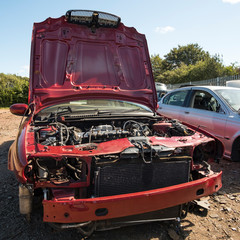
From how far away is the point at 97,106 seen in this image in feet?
11.5

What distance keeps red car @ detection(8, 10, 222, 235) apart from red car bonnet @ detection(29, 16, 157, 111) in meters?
0.02

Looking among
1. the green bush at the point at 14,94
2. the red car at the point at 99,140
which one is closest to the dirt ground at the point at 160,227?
the red car at the point at 99,140

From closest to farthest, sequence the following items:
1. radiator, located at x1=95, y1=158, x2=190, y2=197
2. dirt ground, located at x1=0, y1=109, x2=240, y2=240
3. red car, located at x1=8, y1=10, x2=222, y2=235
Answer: red car, located at x1=8, y1=10, x2=222, y2=235 < radiator, located at x1=95, y1=158, x2=190, y2=197 < dirt ground, located at x1=0, y1=109, x2=240, y2=240

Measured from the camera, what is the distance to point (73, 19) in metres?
3.55

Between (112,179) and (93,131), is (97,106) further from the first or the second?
(112,179)

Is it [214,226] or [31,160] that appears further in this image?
[214,226]

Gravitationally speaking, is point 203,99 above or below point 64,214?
above

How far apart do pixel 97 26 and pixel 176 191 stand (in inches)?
123

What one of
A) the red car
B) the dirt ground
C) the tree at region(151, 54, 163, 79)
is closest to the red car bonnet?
the red car

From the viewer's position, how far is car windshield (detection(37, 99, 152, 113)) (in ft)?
10.7

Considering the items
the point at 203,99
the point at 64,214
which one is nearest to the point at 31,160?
the point at 64,214

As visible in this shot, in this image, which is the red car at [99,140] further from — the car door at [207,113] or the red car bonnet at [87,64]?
the car door at [207,113]

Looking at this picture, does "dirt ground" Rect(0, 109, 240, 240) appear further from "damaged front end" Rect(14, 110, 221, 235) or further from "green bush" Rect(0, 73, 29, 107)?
"green bush" Rect(0, 73, 29, 107)

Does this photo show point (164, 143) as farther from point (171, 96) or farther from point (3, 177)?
point (171, 96)
